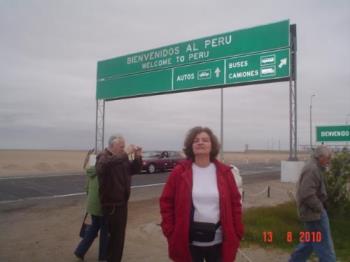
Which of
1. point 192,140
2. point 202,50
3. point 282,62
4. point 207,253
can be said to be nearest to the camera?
point 207,253

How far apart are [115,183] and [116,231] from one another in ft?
2.03

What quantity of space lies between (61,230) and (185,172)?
17.7 ft

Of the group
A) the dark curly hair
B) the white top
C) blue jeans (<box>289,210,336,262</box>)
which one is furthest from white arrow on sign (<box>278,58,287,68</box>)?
the white top

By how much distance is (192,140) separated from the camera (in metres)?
3.53

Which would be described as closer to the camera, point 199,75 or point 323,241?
point 323,241

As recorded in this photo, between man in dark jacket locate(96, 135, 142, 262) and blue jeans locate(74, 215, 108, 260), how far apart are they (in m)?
0.27

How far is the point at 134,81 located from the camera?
75.6 ft

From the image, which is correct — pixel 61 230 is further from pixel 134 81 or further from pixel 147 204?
pixel 134 81

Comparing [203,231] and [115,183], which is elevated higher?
[115,183]

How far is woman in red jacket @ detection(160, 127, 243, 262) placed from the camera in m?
3.24

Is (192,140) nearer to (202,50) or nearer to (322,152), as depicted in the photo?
(322,152)

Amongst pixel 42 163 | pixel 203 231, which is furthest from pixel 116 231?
pixel 42 163

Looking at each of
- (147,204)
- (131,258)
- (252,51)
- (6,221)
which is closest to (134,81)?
(252,51)
